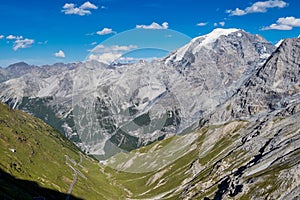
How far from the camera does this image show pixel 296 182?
4867 inches

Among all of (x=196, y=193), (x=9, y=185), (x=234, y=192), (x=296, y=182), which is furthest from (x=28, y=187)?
(x=296, y=182)

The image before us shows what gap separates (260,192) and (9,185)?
10263 centimetres

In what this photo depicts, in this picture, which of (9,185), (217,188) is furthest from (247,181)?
(9,185)

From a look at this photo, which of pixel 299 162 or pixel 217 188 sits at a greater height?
pixel 299 162

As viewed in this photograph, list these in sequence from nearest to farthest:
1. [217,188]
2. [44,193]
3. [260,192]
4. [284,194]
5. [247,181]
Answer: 1. [284,194]
2. [260,192]
3. [247,181]
4. [217,188]
5. [44,193]

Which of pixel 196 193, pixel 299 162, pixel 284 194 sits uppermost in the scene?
pixel 299 162

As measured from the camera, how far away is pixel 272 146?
195 meters

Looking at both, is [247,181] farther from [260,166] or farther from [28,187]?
[28,187]

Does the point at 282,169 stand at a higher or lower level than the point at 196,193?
higher

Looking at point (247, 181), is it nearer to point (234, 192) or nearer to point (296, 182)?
point (234, 192)

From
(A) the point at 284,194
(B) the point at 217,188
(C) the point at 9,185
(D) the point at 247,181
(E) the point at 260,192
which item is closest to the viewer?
(A) the point at 284,194

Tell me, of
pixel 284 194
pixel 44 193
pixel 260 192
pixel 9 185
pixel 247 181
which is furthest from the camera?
pixel 44 193

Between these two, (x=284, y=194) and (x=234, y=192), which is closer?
(x=284, y=194)

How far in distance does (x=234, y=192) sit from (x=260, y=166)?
86.6 ft
